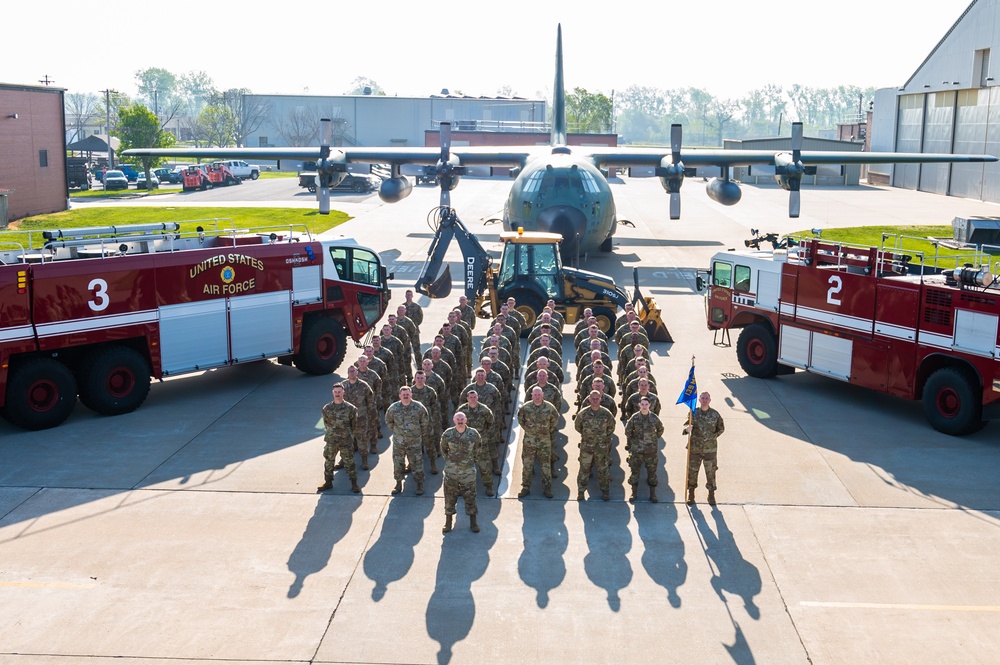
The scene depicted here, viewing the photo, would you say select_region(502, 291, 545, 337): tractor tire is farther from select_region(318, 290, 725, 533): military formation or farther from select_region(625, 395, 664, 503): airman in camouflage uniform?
select_region(625, 395, 664, 503): airman in camouflage uniform

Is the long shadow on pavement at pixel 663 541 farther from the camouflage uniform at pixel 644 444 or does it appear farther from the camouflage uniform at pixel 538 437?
the camouflage uniform at pixel 538 437

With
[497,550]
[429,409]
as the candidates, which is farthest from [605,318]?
[497,550]

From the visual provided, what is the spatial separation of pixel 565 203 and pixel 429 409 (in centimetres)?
1536

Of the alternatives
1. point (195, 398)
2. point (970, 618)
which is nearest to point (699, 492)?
point (970, 618)

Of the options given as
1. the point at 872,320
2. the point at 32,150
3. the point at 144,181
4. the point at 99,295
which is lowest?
the point at 872,320

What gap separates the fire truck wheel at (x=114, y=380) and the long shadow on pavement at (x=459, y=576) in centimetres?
681

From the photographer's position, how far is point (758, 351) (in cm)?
1872

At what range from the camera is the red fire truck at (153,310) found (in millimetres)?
14906

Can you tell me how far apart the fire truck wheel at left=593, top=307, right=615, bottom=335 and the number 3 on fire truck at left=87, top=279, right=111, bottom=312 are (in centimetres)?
1061

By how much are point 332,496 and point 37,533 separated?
140 inches

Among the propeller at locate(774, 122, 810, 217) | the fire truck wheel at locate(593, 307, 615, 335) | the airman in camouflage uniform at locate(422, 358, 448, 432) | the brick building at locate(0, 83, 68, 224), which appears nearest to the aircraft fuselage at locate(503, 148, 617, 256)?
the fire truck wheel at locate(593, 307, 615, 335)

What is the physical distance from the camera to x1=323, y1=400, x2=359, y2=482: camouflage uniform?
41.9 ft

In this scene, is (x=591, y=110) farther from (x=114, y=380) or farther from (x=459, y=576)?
(x=459, y=576)

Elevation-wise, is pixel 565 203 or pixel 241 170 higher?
Answer: pixel 241 170
